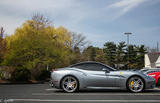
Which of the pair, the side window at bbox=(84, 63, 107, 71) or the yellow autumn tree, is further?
the yellow autumn tree

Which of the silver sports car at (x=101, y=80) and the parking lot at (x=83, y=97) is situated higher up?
the silver sports car at (x=101, y=80)

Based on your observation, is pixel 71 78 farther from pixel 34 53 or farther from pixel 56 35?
pixel 56 35

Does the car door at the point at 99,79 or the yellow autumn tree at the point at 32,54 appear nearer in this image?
the car door at the point at 99,79

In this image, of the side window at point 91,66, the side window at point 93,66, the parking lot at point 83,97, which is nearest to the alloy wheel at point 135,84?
the parking lot at point 83,97

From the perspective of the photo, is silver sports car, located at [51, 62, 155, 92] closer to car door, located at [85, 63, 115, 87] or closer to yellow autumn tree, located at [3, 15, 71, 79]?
car door, located at [85, 63, 115, 87]

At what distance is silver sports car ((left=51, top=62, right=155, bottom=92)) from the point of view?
8477 millimetres

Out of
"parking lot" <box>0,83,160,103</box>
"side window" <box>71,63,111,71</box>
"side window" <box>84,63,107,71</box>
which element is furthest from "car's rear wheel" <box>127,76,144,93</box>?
"side window" <box>84,63,107,71</box>

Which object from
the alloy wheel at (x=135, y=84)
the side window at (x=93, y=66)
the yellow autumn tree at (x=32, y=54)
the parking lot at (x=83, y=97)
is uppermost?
the yellow autumn tree at (x=32, y=54)

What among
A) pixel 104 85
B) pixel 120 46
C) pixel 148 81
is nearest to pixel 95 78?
pixel 104 85

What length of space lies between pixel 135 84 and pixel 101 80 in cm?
147

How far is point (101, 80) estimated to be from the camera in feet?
27.8

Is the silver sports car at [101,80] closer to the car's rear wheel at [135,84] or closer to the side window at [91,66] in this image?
the car's rear wheel at [135,84]

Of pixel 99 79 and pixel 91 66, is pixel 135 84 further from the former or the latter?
pixel 91 66

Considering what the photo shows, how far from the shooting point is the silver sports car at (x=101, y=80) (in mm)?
8477
